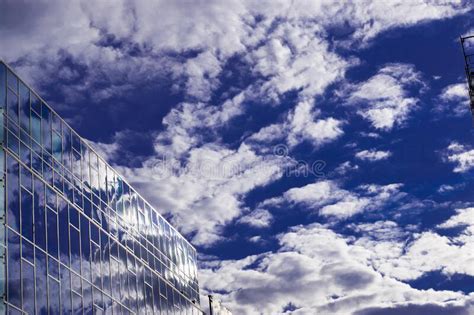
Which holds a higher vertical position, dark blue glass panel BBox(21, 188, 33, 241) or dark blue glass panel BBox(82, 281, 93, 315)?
dark blue glass panel BBox(21, 188, 33, 241)

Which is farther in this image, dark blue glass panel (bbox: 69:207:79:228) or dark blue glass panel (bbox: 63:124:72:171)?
dark blue glass panel (bbox: 63:124:72:171)

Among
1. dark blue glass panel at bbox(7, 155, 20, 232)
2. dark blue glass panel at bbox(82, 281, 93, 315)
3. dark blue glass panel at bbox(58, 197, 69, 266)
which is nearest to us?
dark blue glass panel at bbox(7, 155, 20, 232)

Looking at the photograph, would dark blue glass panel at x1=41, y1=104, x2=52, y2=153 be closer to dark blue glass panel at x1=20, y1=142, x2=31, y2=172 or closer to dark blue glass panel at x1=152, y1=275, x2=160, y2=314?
dark blue glass panel at x1=20, y1=142, x2=31, y2=172

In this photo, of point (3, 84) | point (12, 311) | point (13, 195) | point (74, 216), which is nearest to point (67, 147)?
point (74, 216)

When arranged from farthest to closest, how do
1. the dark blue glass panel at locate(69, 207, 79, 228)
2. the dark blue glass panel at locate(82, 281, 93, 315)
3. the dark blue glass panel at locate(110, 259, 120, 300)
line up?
the dark blue glass panel at locate(110, 259, 120, 300) < the dark blue glass panel at locate(69, 207, 79, 228) < the dark blue glass panel at locate(82, 281, 93, 315)

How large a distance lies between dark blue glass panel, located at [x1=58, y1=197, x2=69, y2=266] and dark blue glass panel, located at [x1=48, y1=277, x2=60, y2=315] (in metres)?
1.81

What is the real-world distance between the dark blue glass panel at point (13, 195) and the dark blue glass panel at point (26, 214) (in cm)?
46

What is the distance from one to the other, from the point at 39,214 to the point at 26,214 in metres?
1.62

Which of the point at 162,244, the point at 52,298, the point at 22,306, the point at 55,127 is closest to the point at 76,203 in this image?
the point at 55,127

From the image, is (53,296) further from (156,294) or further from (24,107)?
(156,294)

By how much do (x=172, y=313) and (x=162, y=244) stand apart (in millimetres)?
5306

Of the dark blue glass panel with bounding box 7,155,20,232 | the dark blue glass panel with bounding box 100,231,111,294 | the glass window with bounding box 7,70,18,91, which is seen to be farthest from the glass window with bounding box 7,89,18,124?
the dark blue glass panel with bounding box 100,231,111,294

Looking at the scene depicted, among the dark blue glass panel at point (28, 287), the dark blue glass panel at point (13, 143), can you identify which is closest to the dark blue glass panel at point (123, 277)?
the dark blue glass panel at point (28, 287)

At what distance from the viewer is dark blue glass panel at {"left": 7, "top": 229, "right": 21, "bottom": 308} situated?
121 ft
